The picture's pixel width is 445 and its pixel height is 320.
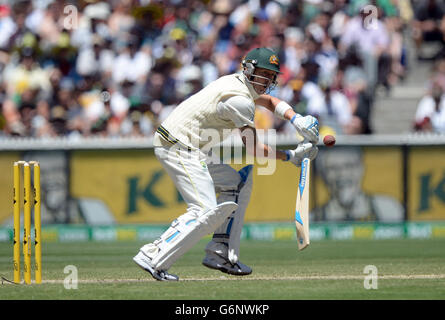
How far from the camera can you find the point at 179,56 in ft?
54.6

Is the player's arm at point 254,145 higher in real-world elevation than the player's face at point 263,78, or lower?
lower

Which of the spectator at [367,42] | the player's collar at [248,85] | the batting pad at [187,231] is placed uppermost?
the spectator at [367,42]

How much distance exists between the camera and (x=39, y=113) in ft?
52.9

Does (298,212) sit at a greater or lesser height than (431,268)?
greater

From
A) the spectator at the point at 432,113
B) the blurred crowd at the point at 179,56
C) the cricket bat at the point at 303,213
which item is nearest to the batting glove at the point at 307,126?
the cricket bat at the point at 303,213

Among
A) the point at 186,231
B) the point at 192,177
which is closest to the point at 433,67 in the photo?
the point at 192,177

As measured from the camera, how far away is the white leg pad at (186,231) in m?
7.75

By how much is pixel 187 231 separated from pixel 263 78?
146 cm

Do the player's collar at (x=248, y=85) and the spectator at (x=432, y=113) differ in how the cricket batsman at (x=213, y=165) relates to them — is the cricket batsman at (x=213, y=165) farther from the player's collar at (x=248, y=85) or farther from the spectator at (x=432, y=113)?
the spectator at (x=432, y=113)

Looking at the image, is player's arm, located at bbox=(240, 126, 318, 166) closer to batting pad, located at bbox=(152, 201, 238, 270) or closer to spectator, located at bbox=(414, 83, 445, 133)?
batting pad, located at bbox=(152, 201, 238, 270)

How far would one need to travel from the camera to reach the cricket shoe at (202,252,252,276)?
27.5 ft
